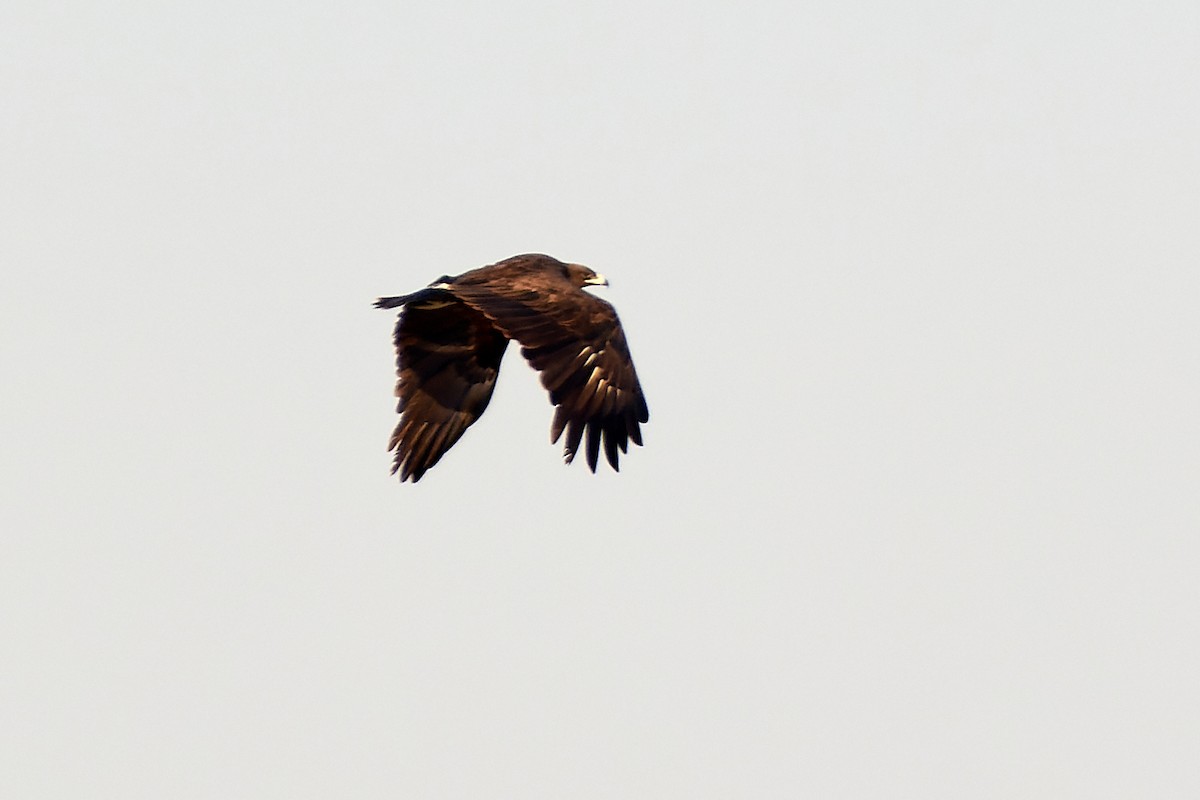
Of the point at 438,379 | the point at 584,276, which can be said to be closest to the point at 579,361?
the point at 438,379

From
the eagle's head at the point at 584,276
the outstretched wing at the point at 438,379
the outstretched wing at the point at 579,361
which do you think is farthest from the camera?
the eagle's head at the point at 584,276

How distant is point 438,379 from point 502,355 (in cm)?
69

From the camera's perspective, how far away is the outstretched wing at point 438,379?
24.3 metres

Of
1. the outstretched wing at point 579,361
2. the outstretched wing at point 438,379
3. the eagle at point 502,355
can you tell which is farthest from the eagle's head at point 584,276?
the outstretched wing at point 579,361

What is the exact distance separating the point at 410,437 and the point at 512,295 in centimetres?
242

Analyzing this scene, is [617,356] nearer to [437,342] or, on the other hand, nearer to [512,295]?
[512,295]

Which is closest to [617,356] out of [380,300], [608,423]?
[608,423]

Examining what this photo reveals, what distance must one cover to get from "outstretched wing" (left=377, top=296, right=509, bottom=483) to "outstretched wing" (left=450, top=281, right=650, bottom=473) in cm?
169

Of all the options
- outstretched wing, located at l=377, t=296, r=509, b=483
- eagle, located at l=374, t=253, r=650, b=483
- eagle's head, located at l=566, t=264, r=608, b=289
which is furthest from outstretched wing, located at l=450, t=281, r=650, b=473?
eagle's head, located at l=566, t=264, r=608, b=289

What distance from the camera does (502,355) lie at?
81.1ft

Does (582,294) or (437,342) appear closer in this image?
(582,294)

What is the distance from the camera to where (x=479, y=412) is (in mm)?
24656

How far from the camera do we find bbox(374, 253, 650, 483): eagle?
22.1 m

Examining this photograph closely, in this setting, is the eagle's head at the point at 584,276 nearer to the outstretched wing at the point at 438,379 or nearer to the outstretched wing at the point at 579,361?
the outstretched wing at the point at 438,379
